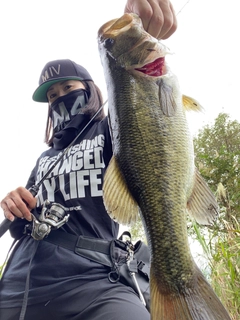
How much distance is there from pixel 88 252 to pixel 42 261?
0.25m

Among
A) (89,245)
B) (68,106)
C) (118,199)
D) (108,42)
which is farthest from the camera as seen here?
(68,106)

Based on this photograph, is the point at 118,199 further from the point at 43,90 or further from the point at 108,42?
the point at 43,90

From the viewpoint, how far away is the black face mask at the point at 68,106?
2.52 metres

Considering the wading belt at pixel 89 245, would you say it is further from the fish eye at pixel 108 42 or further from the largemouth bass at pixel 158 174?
the fish eye at pixel 108 42

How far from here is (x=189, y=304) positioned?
1159mm

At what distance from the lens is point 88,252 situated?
6.05 feet

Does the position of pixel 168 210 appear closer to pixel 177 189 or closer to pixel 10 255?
pixel 177 189

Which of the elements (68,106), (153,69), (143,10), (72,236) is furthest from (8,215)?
(143,10)

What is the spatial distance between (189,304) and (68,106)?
1.72 meters

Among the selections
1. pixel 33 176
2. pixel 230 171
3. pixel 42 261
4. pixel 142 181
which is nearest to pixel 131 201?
pixel 142 181

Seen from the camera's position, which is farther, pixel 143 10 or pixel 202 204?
pixel 143 10

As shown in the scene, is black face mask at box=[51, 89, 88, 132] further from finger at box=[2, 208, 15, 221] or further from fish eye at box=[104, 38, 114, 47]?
fish eye at box=[104, 38, 114, 47]

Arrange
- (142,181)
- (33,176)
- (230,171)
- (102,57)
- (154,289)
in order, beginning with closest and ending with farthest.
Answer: (154,289) → (142,181) → (102,57) → (33,176) → (230,171)

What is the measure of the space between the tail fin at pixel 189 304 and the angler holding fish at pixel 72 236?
1.42ft
